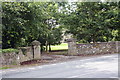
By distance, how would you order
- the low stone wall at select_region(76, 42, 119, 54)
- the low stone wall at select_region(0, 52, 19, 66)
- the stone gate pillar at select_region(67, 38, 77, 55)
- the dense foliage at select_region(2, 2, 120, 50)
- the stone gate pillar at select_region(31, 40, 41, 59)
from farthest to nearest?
1. the low stone wall at select_region(76, 42, 119, 54)
2. the stone gate pillar at select_region(67, 38, 77, 55)
3. the stone gate pillar at select_region(31, 40, 41, 59)
4. the dense foliage at select_region(2, 2, 120, 50)
5. the low stone wall at select_region(0, 52, 19, 66)

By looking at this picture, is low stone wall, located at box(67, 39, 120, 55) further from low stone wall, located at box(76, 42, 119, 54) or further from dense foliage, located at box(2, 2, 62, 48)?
dense foliage, located at box(2, 2, 62, 48)

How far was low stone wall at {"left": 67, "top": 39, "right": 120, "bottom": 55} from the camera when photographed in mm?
18359

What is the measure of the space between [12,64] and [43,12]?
16.3 feet

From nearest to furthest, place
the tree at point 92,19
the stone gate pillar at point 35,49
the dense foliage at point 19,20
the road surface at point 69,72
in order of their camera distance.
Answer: the road surface at point 69,72 → the dense foliage at point 19,20 → the stone gate pillar at point 35,49 → the tree at point 92,19

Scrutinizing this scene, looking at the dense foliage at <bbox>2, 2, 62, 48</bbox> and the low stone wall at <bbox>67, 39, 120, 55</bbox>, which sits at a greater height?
the dense foliage at <bbox>2, 2, 62, 48</bbox>

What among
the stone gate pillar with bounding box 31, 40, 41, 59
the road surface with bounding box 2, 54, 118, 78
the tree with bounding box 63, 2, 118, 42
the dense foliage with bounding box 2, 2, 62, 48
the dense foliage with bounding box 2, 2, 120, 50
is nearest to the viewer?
the road surface with bounding box 2, 54, 118, 78

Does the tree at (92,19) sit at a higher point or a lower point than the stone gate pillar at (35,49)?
higher

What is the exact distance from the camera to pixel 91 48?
19391 mm

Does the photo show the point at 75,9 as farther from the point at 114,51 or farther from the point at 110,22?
the point at 114,51

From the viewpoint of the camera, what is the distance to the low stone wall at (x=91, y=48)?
60.2ft

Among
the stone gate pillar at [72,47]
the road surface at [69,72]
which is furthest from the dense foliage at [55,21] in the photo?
the road surface at [69,72]

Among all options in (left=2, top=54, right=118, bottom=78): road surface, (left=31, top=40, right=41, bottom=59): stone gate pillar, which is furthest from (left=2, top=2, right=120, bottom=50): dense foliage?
(left=2, top=54, right=118, bottom=78): road surface

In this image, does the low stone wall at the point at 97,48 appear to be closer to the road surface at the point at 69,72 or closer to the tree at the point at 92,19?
the tree at the point at 92,19

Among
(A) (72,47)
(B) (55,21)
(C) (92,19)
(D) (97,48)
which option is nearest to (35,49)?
(A) (72,47)
